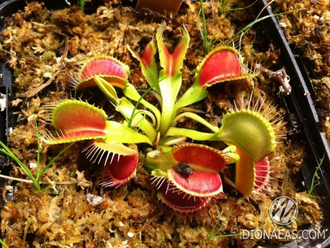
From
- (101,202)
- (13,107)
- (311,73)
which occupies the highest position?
(311,73)

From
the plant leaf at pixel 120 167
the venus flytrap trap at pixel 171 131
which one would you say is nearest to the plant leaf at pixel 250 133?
the venus flytrap trap at pixel 171 131

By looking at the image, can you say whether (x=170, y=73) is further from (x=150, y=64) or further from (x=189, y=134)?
(x=189, y=134)

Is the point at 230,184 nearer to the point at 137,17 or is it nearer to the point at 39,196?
the point at 39,196

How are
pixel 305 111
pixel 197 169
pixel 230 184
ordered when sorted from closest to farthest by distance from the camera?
pixel 197 169, pixel 230 184, pixel 305 111

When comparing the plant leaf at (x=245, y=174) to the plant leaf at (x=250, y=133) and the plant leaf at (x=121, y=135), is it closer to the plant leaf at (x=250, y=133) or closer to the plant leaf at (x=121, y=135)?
the plant leaf at (x=250, y=133)

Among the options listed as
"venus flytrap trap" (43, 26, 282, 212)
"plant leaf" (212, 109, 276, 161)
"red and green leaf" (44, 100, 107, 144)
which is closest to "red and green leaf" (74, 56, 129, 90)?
"venus flytrap trap" (43, 26, 282, 212)

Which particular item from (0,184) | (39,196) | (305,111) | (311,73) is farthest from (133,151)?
(311,73)
